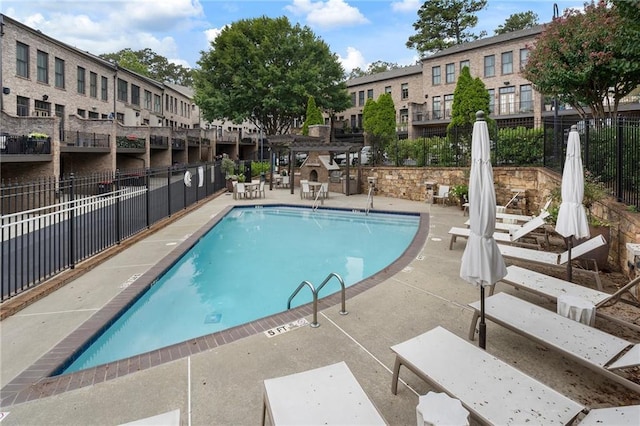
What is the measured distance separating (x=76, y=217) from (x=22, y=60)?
18.3m

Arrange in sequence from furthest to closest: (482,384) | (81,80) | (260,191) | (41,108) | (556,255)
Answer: (81,80) → (41,108) → (260,191) → (556,255) → (482,384)

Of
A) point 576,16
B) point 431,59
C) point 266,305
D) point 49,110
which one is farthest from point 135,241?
point 431,59

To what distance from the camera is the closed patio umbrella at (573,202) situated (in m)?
5.03

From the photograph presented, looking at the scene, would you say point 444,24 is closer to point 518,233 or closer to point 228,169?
point 228,169

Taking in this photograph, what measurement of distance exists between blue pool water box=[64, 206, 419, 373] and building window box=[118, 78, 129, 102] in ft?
76.3

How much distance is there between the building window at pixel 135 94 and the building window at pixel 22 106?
12.7 m

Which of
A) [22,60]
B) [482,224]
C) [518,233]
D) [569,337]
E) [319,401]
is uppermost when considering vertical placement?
[22,60]

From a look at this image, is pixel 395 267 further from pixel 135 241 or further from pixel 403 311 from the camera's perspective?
pixel 135 241

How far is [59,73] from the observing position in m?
23.3

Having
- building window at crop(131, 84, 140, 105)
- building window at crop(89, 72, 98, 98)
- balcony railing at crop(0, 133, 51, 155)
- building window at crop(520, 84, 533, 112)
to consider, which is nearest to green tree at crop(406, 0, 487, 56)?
building window at crop(520, 84, 533, 112)

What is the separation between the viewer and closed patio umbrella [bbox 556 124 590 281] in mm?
5027

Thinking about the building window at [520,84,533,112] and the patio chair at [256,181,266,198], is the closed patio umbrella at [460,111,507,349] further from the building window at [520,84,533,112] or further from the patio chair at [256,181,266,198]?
the building window at [520,84,533,112]

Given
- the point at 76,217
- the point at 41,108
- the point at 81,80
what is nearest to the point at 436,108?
the point at 81,80

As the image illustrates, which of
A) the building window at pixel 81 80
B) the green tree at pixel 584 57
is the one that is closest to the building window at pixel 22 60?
the building window at pixel 81 80
